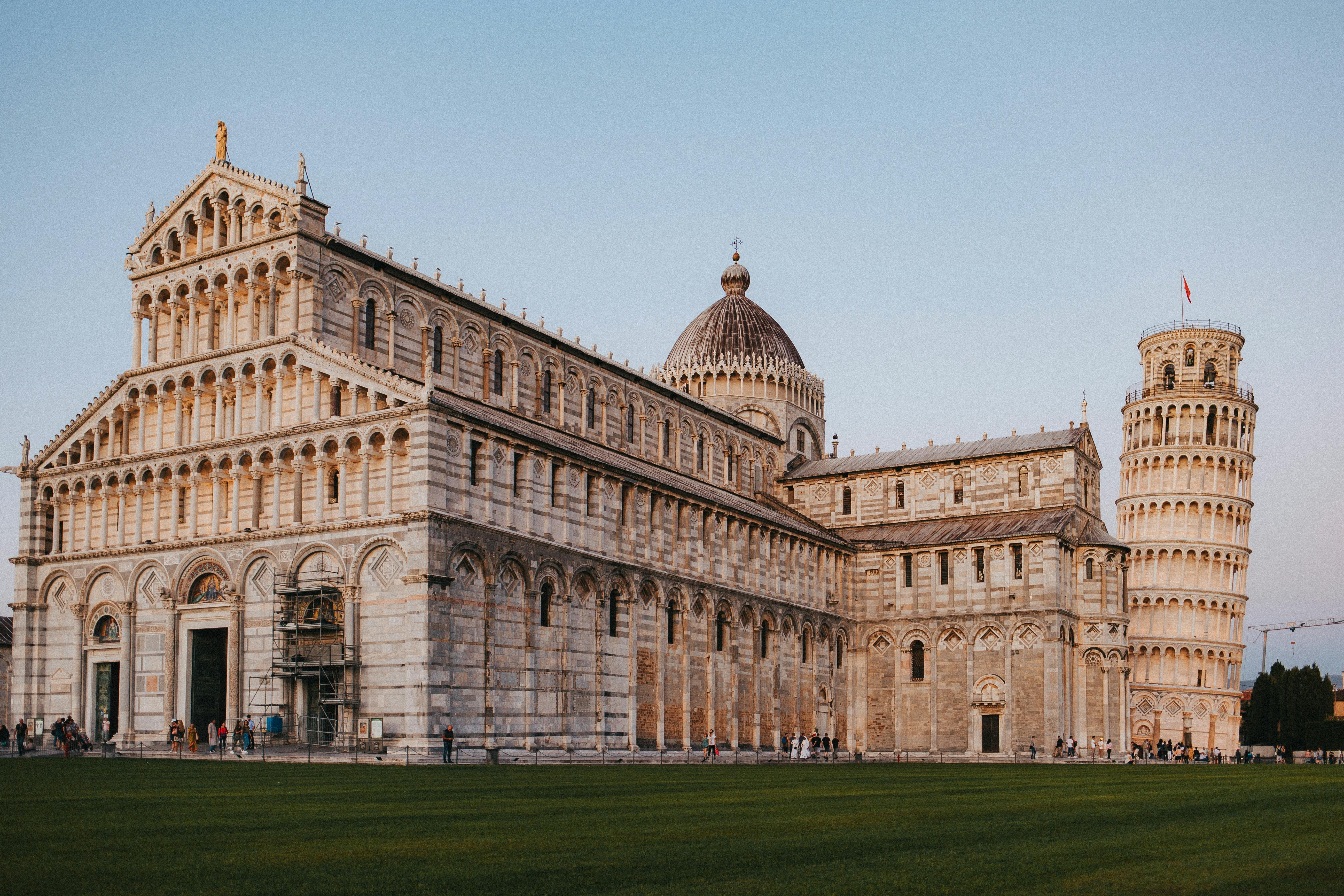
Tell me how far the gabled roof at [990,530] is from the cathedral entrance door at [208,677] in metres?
36.6

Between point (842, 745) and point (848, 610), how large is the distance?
7376 mm

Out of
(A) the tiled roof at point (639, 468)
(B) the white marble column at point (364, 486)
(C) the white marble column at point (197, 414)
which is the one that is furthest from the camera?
(C) the white marble column at point (197, 414)

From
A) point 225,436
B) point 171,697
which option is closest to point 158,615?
point 171,697

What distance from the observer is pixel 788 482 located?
80.8 metres

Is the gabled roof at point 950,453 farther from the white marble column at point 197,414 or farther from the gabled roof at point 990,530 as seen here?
the white marble column at point 197,414

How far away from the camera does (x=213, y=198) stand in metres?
51.0

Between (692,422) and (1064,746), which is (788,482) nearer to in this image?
(692,422)

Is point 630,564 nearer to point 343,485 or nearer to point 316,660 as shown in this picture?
point 343,485

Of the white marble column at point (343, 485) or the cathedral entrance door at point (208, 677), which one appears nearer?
the white marble column at point (343, 485)

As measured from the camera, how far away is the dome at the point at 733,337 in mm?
82812

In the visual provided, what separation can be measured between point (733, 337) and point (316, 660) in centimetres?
4400

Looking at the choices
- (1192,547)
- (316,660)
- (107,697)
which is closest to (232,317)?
(316,660)

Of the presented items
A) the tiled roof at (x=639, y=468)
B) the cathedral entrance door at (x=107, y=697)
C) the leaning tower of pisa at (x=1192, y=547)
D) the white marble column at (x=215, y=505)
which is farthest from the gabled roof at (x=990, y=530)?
the cathedral entrance door at (x=107, y=697)

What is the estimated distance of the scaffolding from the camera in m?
44.1
